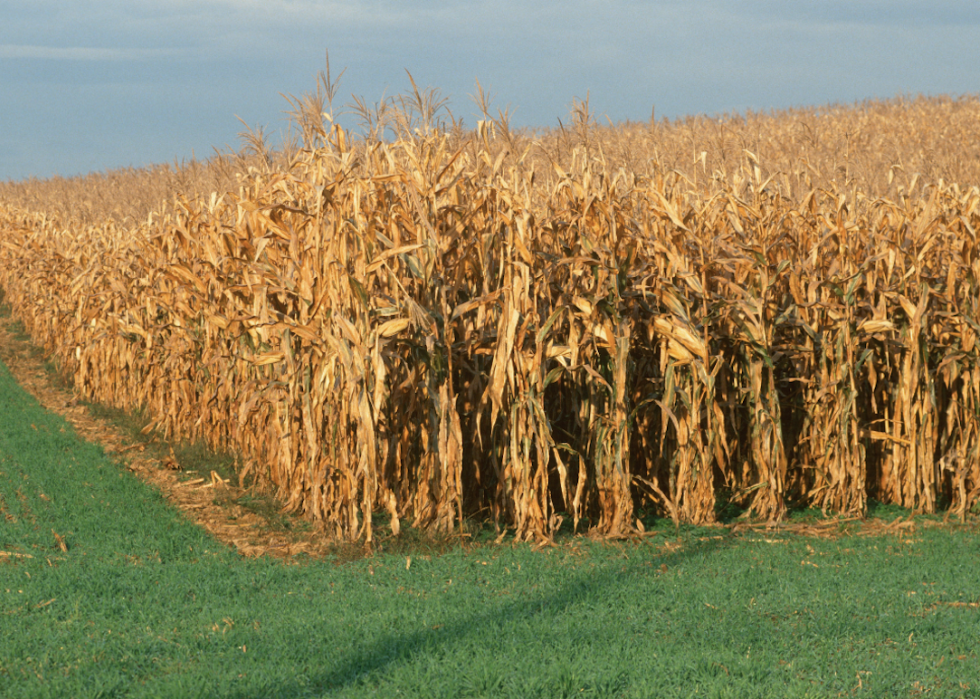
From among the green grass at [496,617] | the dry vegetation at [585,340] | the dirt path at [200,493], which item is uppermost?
the dry vegetation at [585,340]

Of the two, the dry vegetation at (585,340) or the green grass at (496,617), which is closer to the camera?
the green grass at (496,617)

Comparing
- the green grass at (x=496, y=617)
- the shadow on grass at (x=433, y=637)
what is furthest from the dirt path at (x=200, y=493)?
the shadow on grass at (x=433, y=637)

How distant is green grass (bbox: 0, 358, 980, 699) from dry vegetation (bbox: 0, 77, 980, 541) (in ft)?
1.64

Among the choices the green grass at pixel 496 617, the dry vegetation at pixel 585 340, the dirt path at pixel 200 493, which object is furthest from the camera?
the dirt path at pixel 200 493

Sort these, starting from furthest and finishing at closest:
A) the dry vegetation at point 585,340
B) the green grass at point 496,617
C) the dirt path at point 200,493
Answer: the dirt path at point 200,493, the dry vegetation at point 585,340, the green grass at point 496,617

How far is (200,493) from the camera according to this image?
21.7ft

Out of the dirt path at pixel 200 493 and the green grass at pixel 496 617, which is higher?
the dirt path at pixel 200 493

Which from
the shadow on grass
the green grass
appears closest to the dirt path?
the green grass

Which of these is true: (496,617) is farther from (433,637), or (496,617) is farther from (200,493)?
(200,493)

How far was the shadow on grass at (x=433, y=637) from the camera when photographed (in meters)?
3.64

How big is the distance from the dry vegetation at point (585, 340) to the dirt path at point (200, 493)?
278 millimetres

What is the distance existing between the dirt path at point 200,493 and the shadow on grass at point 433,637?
1409 mm

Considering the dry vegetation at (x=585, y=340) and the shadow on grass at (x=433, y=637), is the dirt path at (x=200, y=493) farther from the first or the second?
the shadow on grass at (x=433, y=637)

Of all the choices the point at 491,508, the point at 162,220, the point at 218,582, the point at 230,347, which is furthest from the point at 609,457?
the point at 162,220
